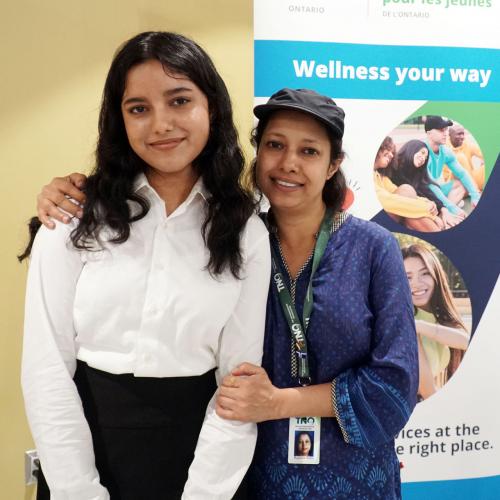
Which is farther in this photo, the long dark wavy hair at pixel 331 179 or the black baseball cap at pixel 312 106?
the long dark wavy hair at pixel 331 179

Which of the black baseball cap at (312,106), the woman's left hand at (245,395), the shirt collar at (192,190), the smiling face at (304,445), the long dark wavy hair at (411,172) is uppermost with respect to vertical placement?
the long dark wavy hair at (411,172)

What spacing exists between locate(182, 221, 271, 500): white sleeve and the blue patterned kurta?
14 cm

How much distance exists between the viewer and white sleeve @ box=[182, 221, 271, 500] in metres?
1.38

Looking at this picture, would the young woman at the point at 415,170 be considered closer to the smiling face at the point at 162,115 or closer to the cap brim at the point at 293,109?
the cap brim at the point at 293,109

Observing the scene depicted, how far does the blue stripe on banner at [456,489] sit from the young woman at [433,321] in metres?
0.42

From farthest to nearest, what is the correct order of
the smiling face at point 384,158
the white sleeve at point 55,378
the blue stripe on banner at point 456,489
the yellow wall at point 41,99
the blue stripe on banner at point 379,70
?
the blue stripe on banner at point 456,489, the smiling face at point 384,158, the blue stripe on banner at point 379,70, the yellow wall at point 41,99, the white sleeve at point 55,378

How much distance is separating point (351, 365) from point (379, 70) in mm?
Result: 1369

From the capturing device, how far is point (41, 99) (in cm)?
197

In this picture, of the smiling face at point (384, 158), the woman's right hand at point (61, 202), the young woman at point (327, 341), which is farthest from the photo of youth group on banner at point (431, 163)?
the woman's right hand at point (61, 202)

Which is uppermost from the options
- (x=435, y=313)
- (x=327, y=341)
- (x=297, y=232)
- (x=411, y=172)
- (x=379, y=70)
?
(x=379, y=70)

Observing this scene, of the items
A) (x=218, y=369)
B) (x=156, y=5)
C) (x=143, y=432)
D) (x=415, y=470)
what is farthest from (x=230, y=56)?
(x=415, y=470)

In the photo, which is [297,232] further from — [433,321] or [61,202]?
[433,321]

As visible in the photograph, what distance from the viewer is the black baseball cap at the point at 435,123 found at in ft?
8.15

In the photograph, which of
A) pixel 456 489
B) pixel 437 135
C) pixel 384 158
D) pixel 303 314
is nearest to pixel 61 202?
pixel 303 314
